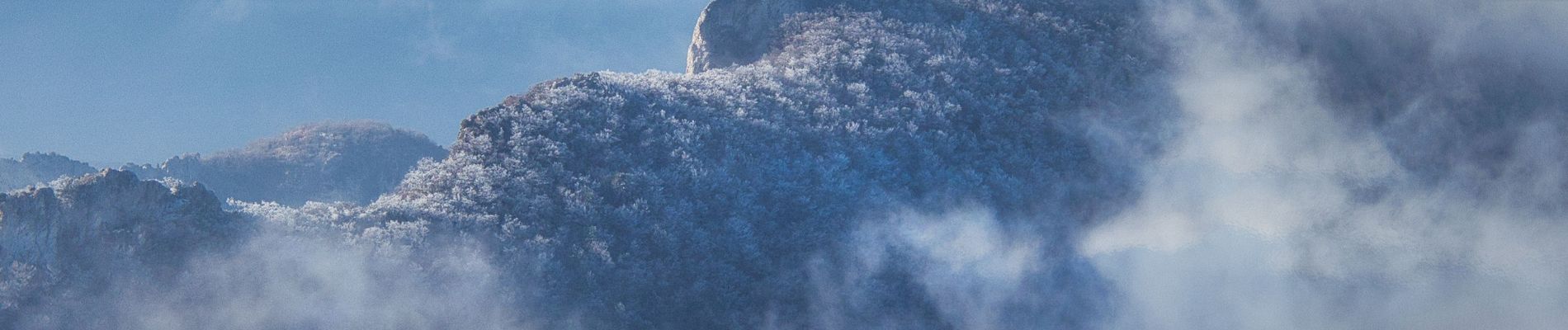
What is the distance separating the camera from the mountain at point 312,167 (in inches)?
1136

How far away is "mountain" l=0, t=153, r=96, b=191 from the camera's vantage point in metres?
25.5

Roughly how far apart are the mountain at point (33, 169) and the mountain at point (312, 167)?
174 centimetres

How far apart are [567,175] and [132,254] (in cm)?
552

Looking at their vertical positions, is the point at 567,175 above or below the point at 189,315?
above

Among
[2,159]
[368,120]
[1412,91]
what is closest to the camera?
[1412,91]

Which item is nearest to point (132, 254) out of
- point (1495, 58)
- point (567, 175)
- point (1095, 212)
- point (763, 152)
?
point (567, 175)

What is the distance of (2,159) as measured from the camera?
26234 millimetres

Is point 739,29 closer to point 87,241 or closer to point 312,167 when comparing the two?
point 87,241

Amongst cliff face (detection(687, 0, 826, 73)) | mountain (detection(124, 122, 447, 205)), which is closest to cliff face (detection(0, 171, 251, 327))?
cliff face (detection(687, 0, 826, 73))

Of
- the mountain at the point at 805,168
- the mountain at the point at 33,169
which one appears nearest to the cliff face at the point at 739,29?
the mountain at the point at 805,168

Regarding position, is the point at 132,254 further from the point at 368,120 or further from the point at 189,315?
the point at 368,120

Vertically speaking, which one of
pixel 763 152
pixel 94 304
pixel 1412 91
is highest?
pixel 1412 91

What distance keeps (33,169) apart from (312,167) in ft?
18.4

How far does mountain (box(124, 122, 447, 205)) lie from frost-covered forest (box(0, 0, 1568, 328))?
379 inches
